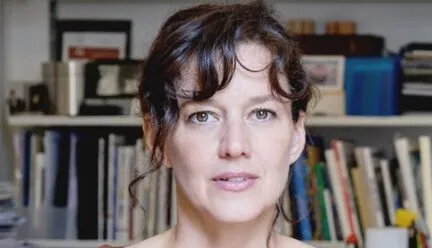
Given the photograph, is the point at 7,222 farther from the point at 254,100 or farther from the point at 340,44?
the point at 254,100

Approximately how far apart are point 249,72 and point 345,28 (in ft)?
5.36

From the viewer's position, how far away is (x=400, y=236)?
1.83 m

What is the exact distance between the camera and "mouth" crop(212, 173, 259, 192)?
828 mm

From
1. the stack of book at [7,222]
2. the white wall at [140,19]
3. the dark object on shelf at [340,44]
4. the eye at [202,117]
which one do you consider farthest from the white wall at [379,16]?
the eye at [202,117]

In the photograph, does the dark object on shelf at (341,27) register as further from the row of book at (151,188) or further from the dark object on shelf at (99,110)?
the dark object on shelf at (99,110)

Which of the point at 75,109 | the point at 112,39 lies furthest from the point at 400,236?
the point at 112,39

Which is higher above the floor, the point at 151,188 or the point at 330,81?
the point at 330,81

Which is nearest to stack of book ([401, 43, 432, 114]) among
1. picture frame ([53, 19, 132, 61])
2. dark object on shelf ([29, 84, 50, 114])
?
picture frame ([53, 19, 132, 61])

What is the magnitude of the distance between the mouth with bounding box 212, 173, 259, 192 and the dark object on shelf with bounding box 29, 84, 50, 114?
1542 millimetres

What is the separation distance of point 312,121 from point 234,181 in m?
1.41

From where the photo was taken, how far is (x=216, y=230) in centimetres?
88

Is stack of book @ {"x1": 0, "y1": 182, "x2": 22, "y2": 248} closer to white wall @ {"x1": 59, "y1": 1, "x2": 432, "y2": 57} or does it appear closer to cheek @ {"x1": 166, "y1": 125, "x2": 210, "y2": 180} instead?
white wall @ {"x1": 59, "y1": 1, "x2": 432, "y2": 57}

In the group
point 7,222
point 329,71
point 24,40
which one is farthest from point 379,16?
point 7,222

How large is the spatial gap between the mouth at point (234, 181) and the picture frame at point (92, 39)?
172cm
